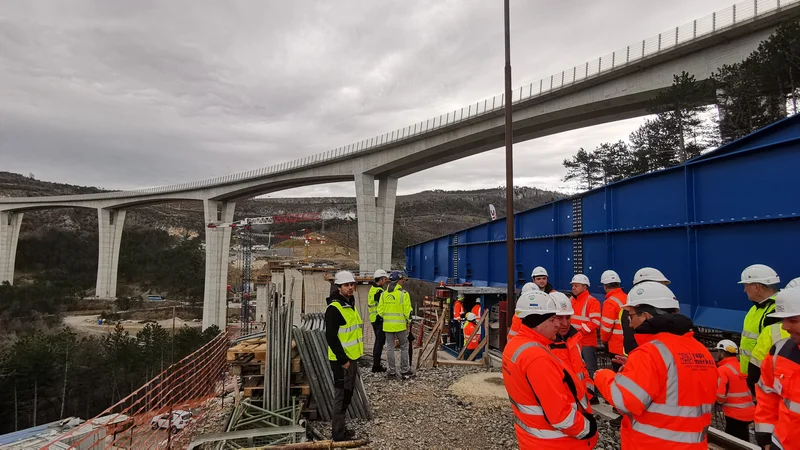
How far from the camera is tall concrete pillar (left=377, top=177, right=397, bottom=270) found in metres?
29.7

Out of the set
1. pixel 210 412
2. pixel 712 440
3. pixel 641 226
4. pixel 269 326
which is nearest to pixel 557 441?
pixel 712 440

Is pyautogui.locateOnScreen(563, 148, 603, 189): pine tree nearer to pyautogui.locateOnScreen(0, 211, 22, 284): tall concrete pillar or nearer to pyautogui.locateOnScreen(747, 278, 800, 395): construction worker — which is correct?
pyautogui.locateOnScreen(747, 278, 800, 395): construction worker

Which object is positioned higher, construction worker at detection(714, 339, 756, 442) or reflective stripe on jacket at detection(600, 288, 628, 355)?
reflective stripe on jacket at detection(600, 288, 628, 355)

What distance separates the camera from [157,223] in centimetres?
8788

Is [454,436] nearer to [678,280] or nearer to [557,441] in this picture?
[557,441]

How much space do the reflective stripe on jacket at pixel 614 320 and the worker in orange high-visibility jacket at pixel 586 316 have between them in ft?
0.66

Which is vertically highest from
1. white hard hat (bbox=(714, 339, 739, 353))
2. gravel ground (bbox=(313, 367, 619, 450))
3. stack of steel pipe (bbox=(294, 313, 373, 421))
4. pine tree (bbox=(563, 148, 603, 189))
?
pine tree (bbox=(563, 148, 603, 189))

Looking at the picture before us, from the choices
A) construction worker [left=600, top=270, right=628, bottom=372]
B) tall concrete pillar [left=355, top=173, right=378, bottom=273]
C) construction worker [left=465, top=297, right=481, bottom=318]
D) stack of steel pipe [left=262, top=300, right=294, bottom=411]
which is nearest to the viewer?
construction worker [left=600, top=270, right=628, bottom=372]

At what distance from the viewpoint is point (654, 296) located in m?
2.70

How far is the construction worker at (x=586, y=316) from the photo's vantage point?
591cm

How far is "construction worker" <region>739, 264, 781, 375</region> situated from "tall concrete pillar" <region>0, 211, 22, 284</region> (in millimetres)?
75955

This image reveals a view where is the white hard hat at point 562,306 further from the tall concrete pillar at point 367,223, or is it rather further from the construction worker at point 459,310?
the tall concrete pillar at point 367,223

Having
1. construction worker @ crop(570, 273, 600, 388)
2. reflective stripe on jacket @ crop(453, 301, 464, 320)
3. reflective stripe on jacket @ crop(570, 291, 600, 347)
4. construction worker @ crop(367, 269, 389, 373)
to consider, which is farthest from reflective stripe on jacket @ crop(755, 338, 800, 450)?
reflective stripe on jacket @ crop(453, 301, 464, 320)

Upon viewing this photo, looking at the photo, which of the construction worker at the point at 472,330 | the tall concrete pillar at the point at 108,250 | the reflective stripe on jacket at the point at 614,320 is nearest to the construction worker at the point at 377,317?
the construction worker at the point at 472,330
